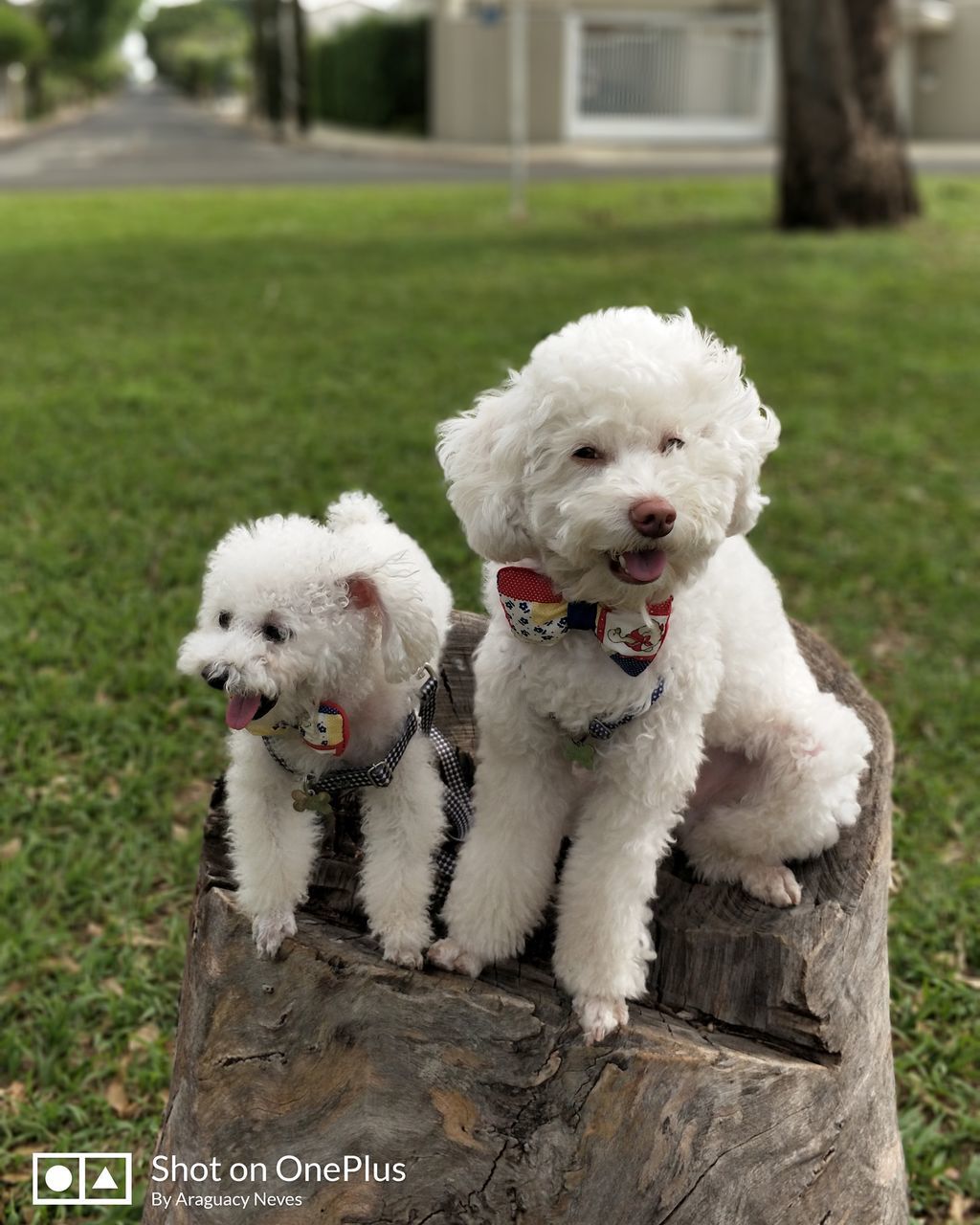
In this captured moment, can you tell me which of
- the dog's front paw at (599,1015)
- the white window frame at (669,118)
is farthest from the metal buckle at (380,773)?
the white window frame at (669,118)

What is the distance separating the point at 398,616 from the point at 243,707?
0.30 metres

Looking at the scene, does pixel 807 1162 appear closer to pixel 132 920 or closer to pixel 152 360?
pixel 132 920

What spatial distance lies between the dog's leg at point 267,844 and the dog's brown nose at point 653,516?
0.88 metres

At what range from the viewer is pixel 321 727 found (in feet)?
6.55

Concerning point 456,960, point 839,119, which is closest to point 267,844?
point 456,960

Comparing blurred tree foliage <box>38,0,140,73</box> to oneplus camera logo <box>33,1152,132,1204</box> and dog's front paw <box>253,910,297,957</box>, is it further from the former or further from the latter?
dog's front paw <box>253,910,297,957</box>

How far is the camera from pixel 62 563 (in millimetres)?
4828

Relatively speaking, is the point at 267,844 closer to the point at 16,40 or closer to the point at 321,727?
the point at 321,727

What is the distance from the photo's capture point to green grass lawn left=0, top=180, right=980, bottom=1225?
3.03 metres

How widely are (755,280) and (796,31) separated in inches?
105

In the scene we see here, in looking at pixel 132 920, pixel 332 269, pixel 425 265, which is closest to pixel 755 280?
pixel 425 265

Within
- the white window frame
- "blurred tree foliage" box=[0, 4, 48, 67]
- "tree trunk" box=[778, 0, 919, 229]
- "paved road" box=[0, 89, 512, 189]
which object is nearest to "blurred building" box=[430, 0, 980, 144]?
the white window frame

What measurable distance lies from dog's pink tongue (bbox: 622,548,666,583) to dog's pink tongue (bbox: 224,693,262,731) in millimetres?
660

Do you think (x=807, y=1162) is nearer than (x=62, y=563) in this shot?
Yes
